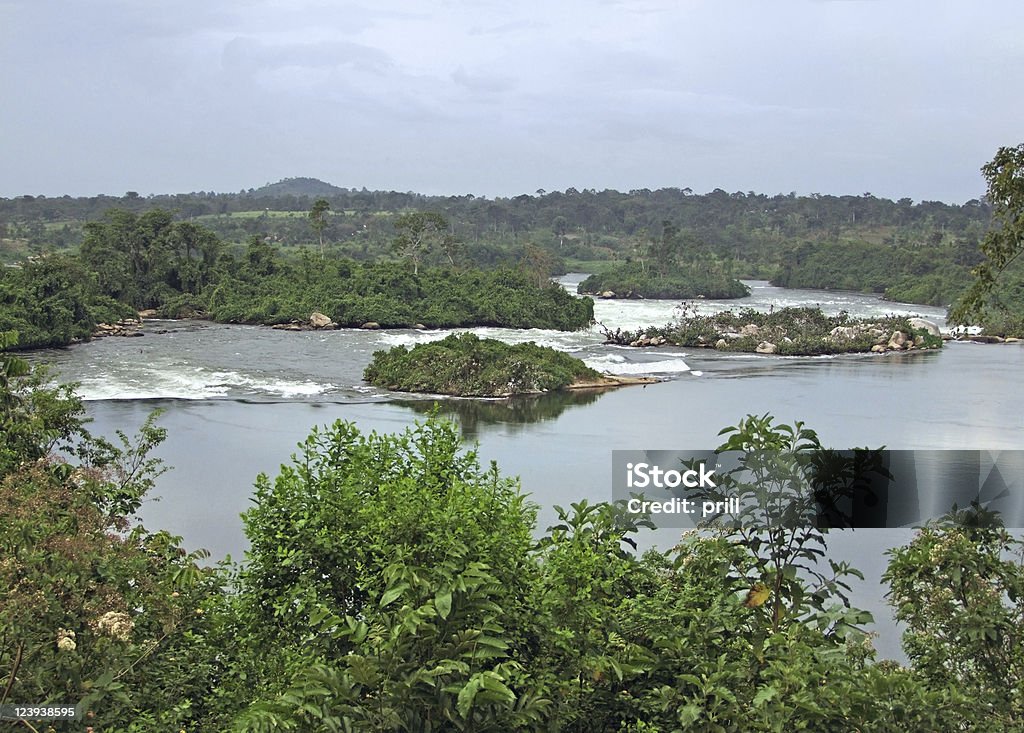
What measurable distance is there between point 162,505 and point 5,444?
11.6 ft

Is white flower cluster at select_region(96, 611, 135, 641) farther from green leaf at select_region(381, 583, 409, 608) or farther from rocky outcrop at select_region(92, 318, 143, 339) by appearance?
rocky outcrop at select_region(92, 318, 143, 339)

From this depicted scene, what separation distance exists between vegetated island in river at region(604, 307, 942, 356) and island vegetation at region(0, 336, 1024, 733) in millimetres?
23776

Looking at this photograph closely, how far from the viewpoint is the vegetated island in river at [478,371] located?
786 inches

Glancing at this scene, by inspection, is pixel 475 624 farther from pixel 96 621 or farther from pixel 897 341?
pixel 897 341

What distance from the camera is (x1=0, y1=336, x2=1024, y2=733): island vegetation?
3.15 meters

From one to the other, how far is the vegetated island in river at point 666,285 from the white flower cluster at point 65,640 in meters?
42.7

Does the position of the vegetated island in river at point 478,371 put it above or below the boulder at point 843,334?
below

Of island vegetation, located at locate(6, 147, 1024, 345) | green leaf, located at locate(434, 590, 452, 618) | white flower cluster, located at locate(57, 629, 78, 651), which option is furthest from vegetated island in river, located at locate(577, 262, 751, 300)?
green leaf, located at locate(434, 590, 452, 618)

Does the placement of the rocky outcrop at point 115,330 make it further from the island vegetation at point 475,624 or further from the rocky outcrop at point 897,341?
the island vegetation at point 475,624

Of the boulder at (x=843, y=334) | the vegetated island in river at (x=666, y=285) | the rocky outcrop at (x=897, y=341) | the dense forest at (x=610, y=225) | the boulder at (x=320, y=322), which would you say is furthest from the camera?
the dense forest at (x=610, y=225)

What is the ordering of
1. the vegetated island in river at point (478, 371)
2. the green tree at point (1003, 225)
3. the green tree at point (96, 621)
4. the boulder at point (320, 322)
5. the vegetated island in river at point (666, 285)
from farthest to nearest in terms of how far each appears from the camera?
1. the vegetated island in river at point (666, 285)
2. the boulder at point (320, 322)
3. the vegetated island in river at point (478, 371)
4. the green tree at point (1003, 225)
5. the green tree at point (96, 621)

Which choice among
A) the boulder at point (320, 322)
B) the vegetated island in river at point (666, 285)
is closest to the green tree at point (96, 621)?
the boulder at point (320, 322)

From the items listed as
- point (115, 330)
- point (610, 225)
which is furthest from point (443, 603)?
point (610, 225)

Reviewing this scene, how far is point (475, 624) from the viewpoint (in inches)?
128
